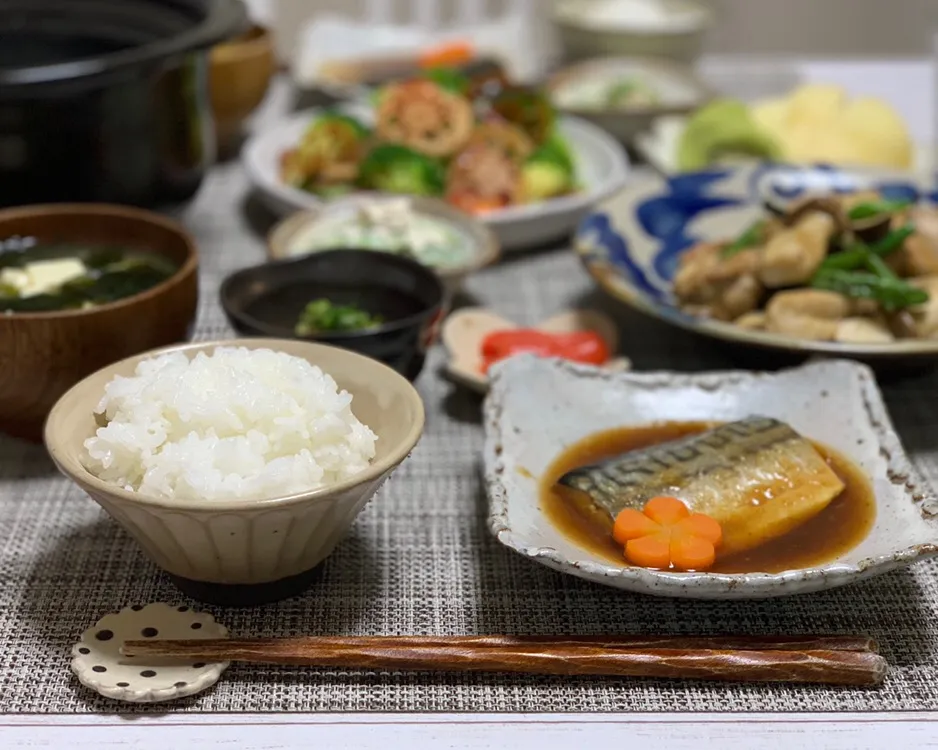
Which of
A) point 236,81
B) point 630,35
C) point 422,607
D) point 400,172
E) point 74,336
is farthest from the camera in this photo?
point 630,35

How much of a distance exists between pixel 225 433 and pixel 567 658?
1.71 feet

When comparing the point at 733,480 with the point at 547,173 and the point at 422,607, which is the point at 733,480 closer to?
the point at 422,607

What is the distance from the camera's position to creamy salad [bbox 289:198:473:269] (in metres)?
2.21

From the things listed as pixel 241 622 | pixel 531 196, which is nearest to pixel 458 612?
pixel 241 622

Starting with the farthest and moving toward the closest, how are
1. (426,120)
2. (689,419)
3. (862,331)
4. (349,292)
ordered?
(426,120), (349,292), (862,331), (689,419)

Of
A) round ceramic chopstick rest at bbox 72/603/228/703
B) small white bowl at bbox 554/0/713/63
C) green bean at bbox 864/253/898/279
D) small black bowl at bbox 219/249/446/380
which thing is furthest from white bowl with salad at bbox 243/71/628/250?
round ceramic chopstick rest at bbox 72/603/228/703

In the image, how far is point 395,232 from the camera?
2264mm

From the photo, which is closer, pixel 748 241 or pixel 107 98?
pixel 107 98

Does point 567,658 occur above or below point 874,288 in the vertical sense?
below

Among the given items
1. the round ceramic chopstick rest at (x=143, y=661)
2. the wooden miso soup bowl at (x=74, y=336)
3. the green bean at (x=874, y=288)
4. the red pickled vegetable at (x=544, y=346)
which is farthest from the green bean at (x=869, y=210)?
the round ceramic chopstick rest at (x=143, y=661)

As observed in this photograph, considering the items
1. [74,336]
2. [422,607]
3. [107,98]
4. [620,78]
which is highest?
[107,98]

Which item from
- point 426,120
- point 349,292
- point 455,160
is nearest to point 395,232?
point 349,292

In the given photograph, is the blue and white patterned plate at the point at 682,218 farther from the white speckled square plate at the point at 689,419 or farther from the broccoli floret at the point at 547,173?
the broccoli floret at the point at 547,173

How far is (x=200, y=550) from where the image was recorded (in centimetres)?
129
